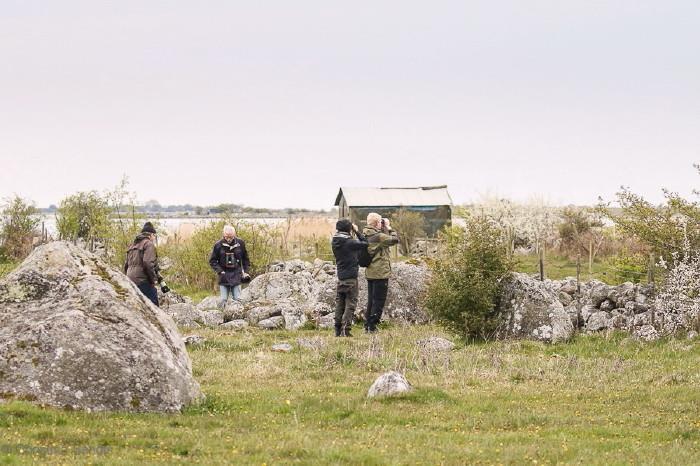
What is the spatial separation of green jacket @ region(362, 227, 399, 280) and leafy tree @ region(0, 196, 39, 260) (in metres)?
27.0

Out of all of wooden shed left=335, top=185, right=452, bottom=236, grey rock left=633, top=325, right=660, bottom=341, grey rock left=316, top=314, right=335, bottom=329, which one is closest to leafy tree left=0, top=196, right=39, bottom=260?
wooden shed left=335, top=185, right=452, bottom=236

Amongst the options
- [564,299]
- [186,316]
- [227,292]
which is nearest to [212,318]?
[186,316]

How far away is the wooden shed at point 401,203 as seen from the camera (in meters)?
51.9

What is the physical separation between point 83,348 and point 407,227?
119 ft

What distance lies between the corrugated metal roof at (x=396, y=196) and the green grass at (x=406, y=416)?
115 feet

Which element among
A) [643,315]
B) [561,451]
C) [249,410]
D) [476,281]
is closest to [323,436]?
[249,410]

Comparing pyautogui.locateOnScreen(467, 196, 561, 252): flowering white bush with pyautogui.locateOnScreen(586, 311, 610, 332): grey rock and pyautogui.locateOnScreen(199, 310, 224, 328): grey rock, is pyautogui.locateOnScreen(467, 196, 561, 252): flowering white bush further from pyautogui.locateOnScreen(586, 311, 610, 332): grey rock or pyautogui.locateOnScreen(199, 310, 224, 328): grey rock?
pyautogui.locateOnScreen(199, 310, 224, 328): grey rock

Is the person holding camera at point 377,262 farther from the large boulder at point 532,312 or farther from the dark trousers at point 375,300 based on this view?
the large boulder at point 532,312

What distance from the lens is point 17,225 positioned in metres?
45.2

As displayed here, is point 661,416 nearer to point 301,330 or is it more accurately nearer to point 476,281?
point 476,281

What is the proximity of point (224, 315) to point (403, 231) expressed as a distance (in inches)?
957

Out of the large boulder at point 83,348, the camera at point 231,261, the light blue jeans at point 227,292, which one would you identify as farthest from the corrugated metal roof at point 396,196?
the large boulder at point 83,348

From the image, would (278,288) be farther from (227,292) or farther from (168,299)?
(227,292)

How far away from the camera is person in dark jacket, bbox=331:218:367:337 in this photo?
780 inches
